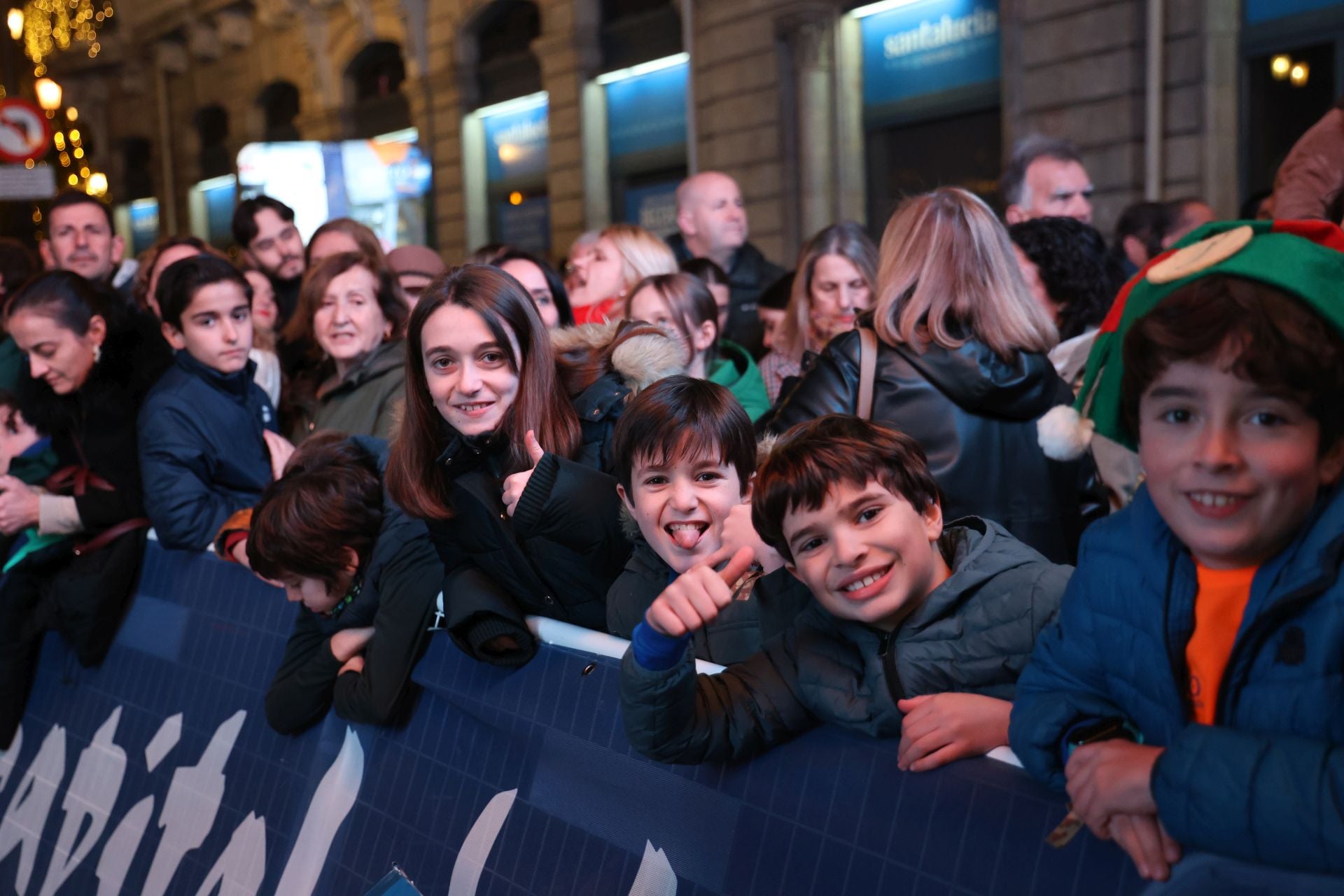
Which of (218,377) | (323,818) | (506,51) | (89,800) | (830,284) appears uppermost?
(506,51)

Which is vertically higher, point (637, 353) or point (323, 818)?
point (637, 353)

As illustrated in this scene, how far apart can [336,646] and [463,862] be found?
81 cm

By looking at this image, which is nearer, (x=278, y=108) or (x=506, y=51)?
(x=506, y=51)

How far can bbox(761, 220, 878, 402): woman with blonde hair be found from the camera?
16.6 ft

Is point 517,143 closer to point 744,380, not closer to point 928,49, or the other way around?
point 928,49

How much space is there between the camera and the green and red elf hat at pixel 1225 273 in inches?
61.7

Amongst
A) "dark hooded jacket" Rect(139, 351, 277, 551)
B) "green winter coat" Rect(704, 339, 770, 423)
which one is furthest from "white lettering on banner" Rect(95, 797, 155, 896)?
"green winter coat" Rect(704, 339, 770, 423)

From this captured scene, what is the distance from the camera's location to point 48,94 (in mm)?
16141

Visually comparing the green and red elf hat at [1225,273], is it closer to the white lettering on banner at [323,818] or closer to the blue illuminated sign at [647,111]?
the white lettering on banner at [323,818]

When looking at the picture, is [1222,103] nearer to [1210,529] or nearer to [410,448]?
[410,448]

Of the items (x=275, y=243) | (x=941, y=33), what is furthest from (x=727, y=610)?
(x=941, y=33)

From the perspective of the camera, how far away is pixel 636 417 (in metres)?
2.91

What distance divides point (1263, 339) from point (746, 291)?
5.69 m

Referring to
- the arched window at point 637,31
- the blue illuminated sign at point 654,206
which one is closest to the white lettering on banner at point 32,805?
the blue illuminated sign at point 654,206
